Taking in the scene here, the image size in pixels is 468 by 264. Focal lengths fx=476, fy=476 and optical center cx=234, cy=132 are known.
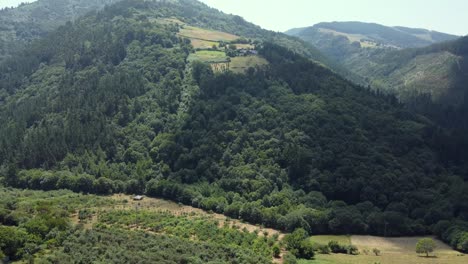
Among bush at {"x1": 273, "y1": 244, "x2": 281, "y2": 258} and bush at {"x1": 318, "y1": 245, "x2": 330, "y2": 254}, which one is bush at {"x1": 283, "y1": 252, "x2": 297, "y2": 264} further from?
bush at {"x1": 318, "y1": 245, "x2": 330, "y2": 254}

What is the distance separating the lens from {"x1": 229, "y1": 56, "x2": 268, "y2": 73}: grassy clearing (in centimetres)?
18277

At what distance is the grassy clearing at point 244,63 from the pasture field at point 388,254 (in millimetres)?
96398

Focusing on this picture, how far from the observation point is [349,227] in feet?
329

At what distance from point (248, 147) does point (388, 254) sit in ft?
172

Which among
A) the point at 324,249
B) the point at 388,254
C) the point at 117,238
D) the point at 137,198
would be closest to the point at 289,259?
the point at 324,249

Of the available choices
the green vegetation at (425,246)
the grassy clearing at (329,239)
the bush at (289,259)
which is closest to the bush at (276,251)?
the bush at (289,259)

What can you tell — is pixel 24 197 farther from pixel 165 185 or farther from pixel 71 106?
pixel 71 106

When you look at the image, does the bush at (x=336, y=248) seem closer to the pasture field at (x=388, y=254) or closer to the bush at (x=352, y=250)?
the bush at (x=352, y=250)

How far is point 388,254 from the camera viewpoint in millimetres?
87188

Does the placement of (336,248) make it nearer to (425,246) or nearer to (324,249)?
(324,249)

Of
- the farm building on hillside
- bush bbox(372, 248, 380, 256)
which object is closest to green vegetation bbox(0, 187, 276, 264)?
the farm building on hillside

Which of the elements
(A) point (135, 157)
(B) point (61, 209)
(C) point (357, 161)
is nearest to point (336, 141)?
(C) point (357, 161)

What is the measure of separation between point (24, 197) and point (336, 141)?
260 feet

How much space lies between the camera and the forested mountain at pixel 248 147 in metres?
107
